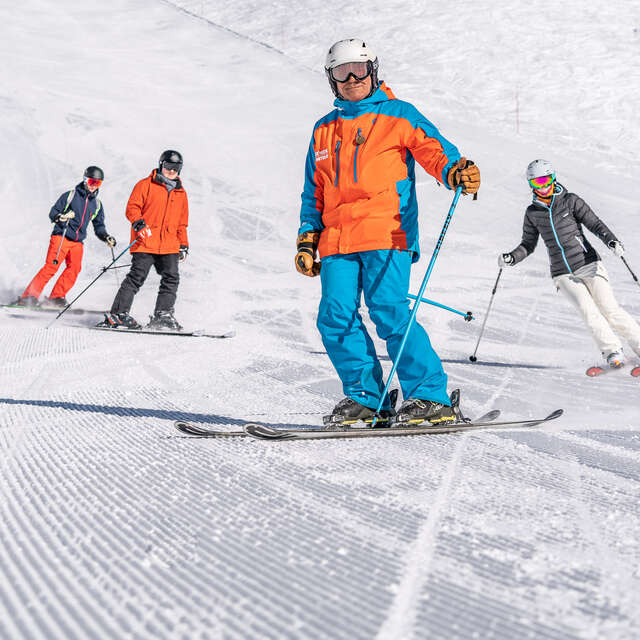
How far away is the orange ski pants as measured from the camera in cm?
910

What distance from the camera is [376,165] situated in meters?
3.38

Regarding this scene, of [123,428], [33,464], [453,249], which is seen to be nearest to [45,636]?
[33,464]

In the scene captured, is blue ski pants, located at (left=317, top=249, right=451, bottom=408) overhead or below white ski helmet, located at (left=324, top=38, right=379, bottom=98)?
below

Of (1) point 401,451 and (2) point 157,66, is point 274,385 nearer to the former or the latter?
(1) point 401,451

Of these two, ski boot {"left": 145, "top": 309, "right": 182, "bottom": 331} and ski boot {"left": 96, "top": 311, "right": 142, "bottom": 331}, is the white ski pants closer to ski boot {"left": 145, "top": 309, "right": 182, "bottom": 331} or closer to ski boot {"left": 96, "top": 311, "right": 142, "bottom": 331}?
ski boot {"left": 145, "top": 309, "right": 182, "bottom": 331}

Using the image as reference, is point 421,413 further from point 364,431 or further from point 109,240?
point 109,240

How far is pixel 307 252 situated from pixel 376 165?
581mm

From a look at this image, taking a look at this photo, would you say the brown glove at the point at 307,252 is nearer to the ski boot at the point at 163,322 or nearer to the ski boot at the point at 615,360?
the ski boot at the point at 615,360

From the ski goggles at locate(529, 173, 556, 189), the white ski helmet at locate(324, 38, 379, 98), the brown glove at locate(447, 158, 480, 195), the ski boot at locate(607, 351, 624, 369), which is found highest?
the ski goggles at locate(529, 173, 556, 189)

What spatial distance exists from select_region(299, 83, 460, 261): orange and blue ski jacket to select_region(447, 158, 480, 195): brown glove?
5cm

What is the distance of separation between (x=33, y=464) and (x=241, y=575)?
132cm

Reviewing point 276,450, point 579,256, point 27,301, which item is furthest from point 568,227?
point 27,301

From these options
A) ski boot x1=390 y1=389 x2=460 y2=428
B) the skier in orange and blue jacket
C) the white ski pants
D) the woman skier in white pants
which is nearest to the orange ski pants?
the woman skier in white pants

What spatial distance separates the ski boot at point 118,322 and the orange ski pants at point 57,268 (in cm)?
194
